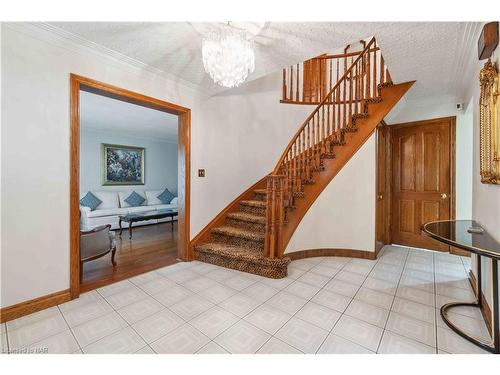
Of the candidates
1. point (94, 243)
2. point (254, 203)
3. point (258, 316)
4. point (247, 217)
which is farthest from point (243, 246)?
point (94, 243)

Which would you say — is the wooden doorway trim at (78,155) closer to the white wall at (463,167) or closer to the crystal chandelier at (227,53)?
the crystal chandelier at (227,53)

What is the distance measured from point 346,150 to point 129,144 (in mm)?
5824

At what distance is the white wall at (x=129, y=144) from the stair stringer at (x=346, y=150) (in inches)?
206

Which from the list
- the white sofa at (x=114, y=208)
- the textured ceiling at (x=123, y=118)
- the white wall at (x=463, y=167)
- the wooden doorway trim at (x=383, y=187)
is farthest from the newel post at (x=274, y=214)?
the white sofa at (x=114, y=208)

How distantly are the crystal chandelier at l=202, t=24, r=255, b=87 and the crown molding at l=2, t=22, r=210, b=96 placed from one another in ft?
3.83

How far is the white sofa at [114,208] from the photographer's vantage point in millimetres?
4879

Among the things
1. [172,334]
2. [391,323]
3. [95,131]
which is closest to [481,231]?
[391,323]

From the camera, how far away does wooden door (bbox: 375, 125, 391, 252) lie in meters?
3.44

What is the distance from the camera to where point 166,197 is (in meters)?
6.80

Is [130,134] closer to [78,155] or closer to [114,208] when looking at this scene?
[114,208]

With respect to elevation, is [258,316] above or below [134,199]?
below

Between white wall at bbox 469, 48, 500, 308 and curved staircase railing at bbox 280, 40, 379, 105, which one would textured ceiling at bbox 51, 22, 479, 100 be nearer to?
white wall at bbox 469, 48, 500, 308

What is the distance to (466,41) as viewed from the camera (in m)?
2.03
